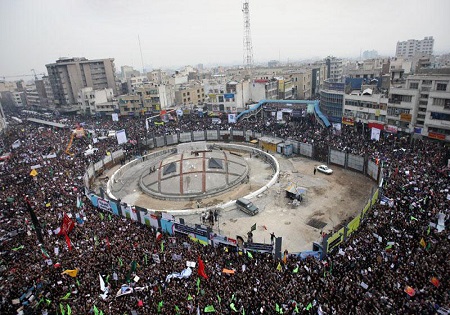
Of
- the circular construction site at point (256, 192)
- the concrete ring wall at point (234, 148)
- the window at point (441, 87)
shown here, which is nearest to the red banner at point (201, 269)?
the circular construction site at point (256, 192)

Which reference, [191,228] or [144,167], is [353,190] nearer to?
[191,228]

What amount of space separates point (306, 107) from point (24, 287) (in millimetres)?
52700

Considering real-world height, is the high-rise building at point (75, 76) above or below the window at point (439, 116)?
above

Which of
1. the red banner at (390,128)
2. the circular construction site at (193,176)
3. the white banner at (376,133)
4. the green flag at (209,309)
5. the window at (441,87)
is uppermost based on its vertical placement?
Result: the window at (441,87)

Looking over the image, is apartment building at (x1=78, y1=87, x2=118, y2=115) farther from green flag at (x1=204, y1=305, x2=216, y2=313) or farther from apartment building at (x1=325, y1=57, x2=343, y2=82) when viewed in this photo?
apartment building at (x1=325, y1=57, x2=343, y2=82)

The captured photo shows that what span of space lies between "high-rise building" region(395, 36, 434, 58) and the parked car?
15705 centimetres

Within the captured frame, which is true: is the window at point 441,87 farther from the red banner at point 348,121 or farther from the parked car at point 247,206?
the parked car at point 247,206

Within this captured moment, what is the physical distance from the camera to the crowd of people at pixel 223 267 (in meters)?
16.9

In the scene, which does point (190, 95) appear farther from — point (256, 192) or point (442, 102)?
point (442, 102)

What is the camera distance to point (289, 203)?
33.8m

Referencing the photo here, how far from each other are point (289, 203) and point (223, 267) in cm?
1532

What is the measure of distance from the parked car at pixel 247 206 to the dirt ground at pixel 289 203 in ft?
1.60

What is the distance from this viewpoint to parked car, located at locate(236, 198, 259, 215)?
3184 cm

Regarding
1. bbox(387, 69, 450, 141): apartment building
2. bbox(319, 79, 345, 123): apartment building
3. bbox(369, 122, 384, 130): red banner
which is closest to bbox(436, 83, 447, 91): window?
bbox(387, 69, 450, 141): apartment building
